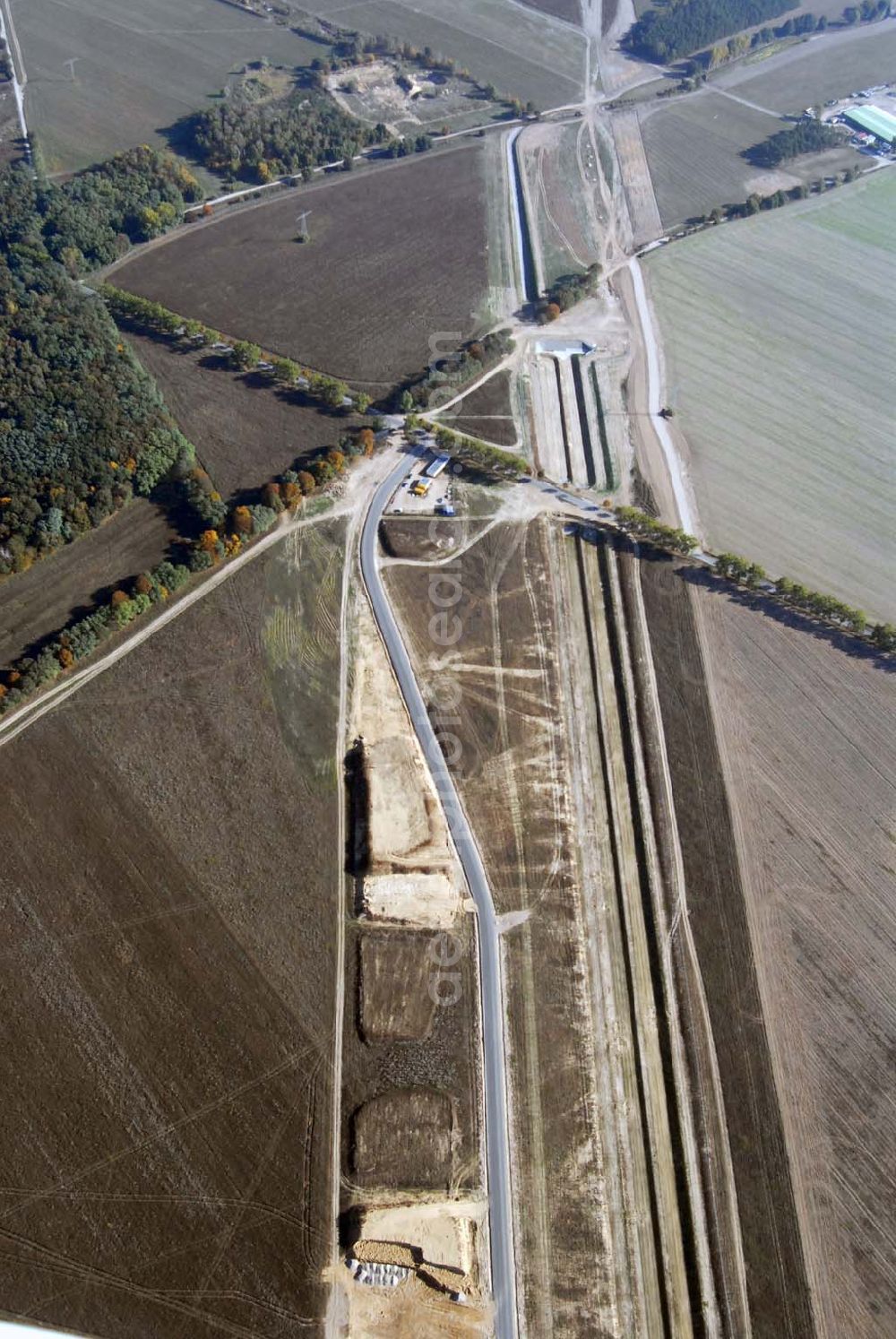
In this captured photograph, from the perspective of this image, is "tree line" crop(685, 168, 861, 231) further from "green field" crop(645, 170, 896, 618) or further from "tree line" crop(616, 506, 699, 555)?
"tree line" crop(616, 506, 699, 555)

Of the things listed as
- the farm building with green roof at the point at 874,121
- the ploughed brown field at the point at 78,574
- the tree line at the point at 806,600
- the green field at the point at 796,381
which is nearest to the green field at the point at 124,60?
the ploughed brown field at the point at 78,574

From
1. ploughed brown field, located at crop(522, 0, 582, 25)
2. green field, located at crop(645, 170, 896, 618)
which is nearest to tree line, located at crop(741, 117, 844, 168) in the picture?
green field, located at crop(645, 170, 896, 618)

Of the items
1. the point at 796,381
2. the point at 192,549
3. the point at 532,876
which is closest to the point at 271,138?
the point at 192,549

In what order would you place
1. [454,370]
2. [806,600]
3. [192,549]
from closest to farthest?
[192,549], [806,600], [454,370]

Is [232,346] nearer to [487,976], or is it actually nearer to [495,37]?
[487,976]

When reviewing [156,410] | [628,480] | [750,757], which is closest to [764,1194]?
[750,757]

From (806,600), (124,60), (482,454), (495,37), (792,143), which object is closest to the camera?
(806,600)

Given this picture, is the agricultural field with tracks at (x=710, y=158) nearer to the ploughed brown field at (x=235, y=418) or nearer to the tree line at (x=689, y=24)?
the tree line at (x=689, y=24)
